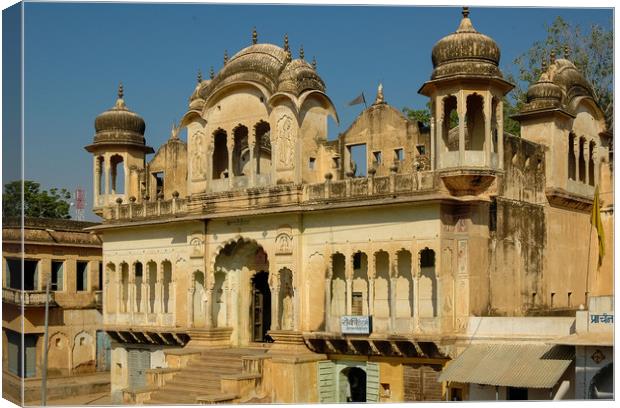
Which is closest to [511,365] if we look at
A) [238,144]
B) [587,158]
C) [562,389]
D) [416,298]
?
[562,389]

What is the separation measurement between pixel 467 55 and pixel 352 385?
25.5 feet

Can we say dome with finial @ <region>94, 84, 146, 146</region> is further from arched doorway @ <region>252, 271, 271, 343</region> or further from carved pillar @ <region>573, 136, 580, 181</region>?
carved pillar @ <region>573, 136, 580, 181</region>

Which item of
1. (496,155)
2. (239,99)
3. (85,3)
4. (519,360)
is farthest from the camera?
(239,99)

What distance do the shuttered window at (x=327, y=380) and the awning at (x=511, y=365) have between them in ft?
11.2

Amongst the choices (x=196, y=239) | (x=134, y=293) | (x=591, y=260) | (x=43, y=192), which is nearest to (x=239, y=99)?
(x=196, y=239)

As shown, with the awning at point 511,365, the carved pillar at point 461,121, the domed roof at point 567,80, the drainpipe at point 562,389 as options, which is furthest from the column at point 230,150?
the drainpipe at point 562,389

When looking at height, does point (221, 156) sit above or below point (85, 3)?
below

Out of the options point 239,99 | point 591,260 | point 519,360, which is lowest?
point 519,360

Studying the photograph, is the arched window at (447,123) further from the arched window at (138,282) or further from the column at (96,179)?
the column at (96,179)

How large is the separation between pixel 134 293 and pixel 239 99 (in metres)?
6.50

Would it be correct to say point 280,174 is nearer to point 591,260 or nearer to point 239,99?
point 239,99

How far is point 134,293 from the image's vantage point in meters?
28.4

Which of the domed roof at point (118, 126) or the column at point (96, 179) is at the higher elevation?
the domed roof at point (118, 126)

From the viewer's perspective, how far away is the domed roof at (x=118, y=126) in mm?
29109
